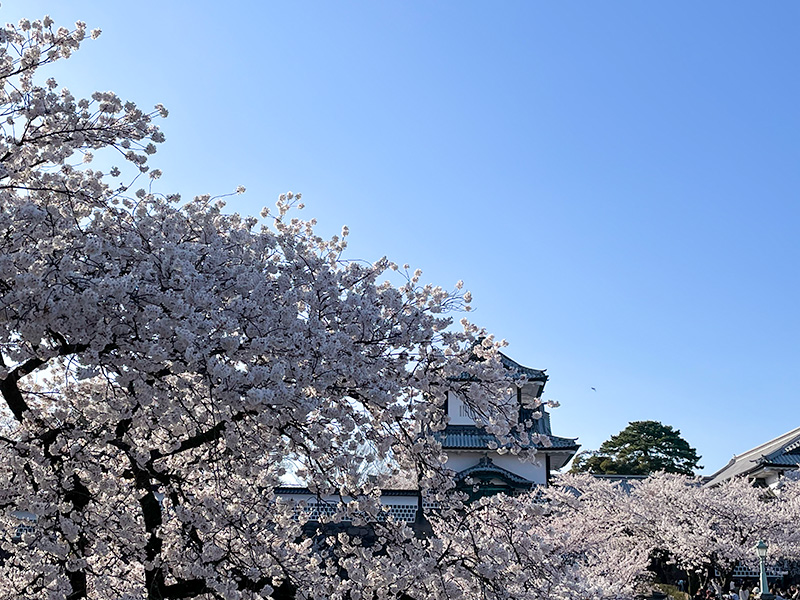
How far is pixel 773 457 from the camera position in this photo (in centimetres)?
3041

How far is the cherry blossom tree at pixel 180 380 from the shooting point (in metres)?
4.11

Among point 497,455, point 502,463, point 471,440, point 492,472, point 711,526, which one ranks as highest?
point 471,440

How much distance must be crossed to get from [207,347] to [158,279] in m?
0.64

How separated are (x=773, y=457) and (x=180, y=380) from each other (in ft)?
105

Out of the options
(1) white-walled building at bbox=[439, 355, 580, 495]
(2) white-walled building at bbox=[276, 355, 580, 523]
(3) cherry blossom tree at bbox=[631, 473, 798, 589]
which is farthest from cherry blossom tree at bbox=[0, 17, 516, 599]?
(3) cherry blossom tree at bbox=[631, 473, 798, 589]

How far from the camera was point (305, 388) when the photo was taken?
4.59 m

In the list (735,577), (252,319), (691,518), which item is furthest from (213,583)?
(735,577)

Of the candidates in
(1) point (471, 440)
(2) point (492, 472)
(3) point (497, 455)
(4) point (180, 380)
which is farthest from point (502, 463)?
(4) point (180, 380)

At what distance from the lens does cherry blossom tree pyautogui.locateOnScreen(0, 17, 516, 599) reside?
4105 millimetres

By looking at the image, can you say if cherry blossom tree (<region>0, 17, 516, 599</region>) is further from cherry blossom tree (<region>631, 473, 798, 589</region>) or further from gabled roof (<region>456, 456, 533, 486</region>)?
cherry blossom tree (<region>631, 473, 798, 589</region>)

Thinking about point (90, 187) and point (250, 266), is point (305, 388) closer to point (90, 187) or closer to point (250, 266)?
point (250, 266)

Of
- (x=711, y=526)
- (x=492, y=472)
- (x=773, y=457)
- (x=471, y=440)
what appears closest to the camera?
(x=492, y=472)

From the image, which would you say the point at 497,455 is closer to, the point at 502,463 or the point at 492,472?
the point at 502,463

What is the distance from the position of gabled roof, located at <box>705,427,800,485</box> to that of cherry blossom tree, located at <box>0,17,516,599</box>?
28.7m
